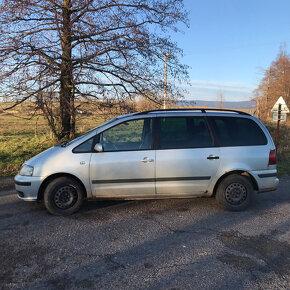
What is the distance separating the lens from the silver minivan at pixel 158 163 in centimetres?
452

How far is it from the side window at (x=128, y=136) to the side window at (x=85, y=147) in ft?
0.64

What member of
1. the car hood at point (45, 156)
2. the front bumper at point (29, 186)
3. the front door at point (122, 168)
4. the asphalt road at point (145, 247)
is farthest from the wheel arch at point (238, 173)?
the front bumper at point (29, 186)

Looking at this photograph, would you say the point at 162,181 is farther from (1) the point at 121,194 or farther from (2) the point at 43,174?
(2) the point at 43,174

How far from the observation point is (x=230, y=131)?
4895mm

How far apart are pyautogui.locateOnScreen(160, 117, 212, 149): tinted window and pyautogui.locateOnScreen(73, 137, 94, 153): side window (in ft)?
4.04

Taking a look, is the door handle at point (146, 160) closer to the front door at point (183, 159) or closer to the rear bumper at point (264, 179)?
the front door at point (183, 159)

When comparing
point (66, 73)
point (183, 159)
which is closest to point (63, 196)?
point (183, 159)

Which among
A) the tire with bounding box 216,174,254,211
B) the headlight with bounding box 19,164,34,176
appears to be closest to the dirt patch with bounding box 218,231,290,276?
the tire with bounding box 216,174,254,211

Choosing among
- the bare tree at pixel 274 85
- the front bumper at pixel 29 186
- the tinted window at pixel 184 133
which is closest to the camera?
the front bumper at pixel 29 186

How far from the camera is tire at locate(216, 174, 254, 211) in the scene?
482 centimetres

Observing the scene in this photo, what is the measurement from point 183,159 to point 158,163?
1.45ft

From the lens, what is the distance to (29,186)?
176 inches

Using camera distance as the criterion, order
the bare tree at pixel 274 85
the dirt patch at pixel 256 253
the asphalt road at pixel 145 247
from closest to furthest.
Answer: the asphalt road at pixel 145 247 → the dirt patch at pixel 256 253 → the bare tree at pixel 274 85

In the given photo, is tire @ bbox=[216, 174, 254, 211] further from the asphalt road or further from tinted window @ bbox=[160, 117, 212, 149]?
tinted window @ bbox=[160, 117, 212, 149]
